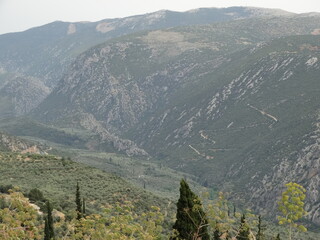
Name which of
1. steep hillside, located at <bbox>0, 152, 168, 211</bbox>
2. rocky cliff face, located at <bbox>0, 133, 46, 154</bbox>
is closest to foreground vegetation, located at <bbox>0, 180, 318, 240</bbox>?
steep hillside, located at <bbox>0, 152, 168, 211</bbox>

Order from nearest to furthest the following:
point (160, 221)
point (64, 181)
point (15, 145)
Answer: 1. point (160, 221)
2. point (64, 181)
3. point (15, 145)

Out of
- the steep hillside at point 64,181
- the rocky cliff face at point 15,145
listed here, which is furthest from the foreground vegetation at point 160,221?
the rocky cliff face at point 15,145

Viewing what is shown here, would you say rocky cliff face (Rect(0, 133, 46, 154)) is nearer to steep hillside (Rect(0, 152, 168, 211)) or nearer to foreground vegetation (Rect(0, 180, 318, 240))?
steep hillside (Rect(0, 152, 168, 211))

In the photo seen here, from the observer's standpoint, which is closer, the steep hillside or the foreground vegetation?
the foreground vegetation

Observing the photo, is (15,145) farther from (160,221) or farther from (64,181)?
(160,221)

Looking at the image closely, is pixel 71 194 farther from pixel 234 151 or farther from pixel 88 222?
pixel 234 151

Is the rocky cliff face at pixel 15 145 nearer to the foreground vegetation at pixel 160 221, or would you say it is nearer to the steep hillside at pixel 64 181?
the steep hillside at pixel 64 181

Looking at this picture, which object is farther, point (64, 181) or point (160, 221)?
point (64, 181)

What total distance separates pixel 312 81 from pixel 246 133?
37.7 metres

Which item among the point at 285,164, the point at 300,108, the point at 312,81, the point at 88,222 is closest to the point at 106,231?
the point at 88,222

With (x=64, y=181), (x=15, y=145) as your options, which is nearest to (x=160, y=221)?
(x=64, y=181)

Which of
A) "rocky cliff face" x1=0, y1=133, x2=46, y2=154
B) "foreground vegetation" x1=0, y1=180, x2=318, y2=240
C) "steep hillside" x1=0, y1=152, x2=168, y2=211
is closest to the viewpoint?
"foreground vegetation" x1=0, y1=180, x2=318, y2=240

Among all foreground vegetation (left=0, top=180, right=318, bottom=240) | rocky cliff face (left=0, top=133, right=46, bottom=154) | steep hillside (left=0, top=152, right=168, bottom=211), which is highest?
foreground vegetation (left=0, top=180, right=318, bottom=240)

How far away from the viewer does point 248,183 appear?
6265 inches
